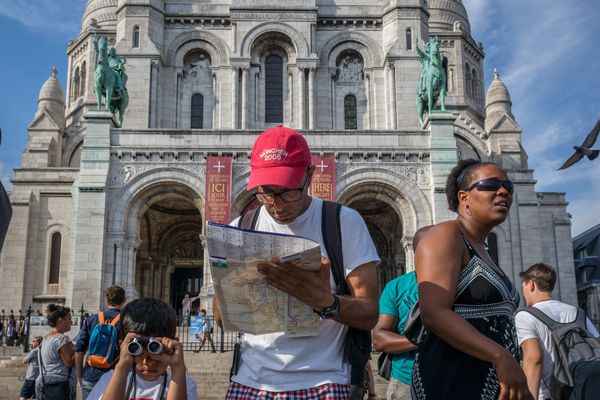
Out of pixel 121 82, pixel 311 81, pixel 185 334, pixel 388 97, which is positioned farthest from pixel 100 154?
pixel 388 97

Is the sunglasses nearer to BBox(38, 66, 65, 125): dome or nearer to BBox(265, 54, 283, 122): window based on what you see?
BBox(265, 54, 283, 122): window

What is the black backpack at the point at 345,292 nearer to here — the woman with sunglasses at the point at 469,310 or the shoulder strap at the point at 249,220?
the shoulder strap at the point at 249,220

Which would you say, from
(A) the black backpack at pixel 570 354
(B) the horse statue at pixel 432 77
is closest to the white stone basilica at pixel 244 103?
(B) the horse statue at pixel 432 77

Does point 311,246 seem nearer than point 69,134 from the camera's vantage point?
Yes

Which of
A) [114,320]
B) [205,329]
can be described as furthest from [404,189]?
[114,320]

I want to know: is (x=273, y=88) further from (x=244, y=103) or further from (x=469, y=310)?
(x=469, y=310)

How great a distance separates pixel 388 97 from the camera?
29.4 meters

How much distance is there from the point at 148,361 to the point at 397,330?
2.15 metres

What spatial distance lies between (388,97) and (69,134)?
650 inches

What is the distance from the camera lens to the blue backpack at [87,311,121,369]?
23.0 ft

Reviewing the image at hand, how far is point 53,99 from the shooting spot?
1475 inches

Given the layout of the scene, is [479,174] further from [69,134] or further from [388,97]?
[69,134]

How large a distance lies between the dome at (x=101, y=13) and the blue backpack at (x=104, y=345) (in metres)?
34.3

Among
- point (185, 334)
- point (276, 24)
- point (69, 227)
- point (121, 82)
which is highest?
point (276, 24)
